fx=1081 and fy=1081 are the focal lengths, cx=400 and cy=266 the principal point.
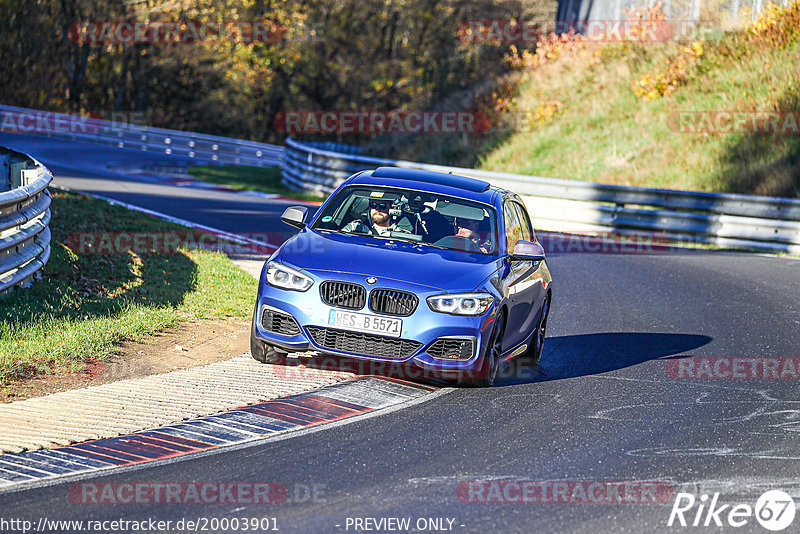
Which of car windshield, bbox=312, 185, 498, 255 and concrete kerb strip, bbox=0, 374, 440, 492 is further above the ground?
car windshield, bbox=312, 185, 498, 255

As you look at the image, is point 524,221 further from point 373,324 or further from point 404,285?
point 373,324

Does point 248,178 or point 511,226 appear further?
point 248,178

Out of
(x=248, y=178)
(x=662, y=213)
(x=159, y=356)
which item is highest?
(x=662, y=213)

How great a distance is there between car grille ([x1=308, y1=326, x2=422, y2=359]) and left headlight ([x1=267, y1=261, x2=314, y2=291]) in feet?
A: 1.33

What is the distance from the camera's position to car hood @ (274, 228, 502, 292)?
842 cm

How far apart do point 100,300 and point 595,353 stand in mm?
5011

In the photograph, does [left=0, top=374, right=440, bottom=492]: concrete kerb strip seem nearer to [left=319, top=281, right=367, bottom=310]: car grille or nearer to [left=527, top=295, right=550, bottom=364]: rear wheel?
[left=319, top=281, right=367, bottom=310]: car grille

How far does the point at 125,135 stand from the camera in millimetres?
37938

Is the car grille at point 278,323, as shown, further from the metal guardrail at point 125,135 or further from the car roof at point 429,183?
the metal guardrail at point 125,135

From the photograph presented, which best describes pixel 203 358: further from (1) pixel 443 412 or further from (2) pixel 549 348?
(2) pixel 549 348

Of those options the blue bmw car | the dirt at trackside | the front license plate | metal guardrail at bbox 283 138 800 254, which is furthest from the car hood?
metal guardrail at bbox 283 138 800 254

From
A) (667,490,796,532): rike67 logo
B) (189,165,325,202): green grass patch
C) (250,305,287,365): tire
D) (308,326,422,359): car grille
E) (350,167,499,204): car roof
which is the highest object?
(350,167,499,204): car roof

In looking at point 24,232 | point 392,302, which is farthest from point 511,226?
point 24,232

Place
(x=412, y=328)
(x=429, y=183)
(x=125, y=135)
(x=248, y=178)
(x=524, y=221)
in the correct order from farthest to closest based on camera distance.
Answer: (x=125, y=135) → (x=248, y=178) → (x=524, y=221) → (x=429, y=183) → (x=412, y=328)
